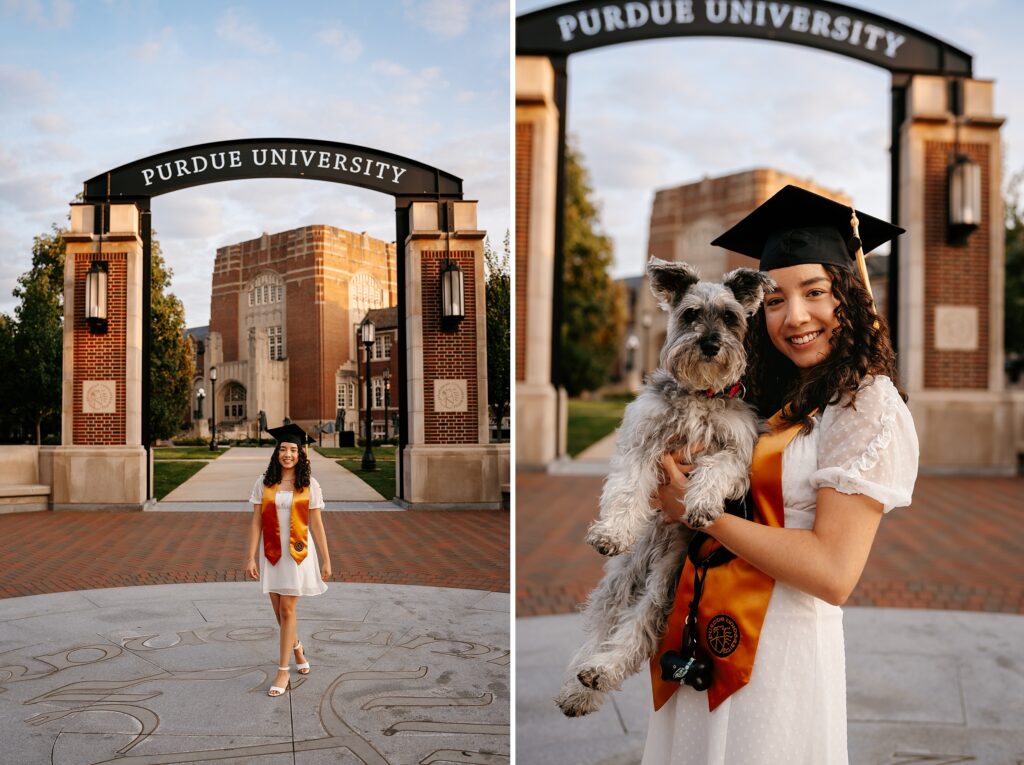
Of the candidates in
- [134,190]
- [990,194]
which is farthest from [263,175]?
[990,194]

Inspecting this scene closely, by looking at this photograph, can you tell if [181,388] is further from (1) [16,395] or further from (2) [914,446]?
(2) [914,446]

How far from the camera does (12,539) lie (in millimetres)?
2982

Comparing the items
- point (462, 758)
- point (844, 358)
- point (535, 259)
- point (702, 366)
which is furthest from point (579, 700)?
point (535, 259)

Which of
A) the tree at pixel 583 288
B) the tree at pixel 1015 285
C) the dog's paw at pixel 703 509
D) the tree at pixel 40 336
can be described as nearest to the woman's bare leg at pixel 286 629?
the tree at pixel 40 336

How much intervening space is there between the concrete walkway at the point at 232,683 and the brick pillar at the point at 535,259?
9935 mm

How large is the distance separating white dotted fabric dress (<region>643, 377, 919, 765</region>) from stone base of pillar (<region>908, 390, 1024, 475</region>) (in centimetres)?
1157

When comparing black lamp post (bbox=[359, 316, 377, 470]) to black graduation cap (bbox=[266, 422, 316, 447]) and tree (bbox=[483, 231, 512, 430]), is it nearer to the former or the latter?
black graduation cap (bbox=[266, 422, 316, 447])

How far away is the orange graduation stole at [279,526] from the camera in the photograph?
9.71ft

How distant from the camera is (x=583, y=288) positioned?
73.2 feet

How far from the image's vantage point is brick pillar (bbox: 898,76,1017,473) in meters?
12.3

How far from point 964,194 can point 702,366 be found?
Result: 38.3 feet

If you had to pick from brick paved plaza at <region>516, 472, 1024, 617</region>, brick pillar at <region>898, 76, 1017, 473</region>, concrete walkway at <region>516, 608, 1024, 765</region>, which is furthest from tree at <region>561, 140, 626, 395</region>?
concrete walkway at <region>516, 608, 1024, 765</region>

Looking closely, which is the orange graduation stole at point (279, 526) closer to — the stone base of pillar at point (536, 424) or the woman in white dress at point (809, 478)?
the woman in white dress at point (809, 478)

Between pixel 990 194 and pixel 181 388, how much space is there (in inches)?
502
